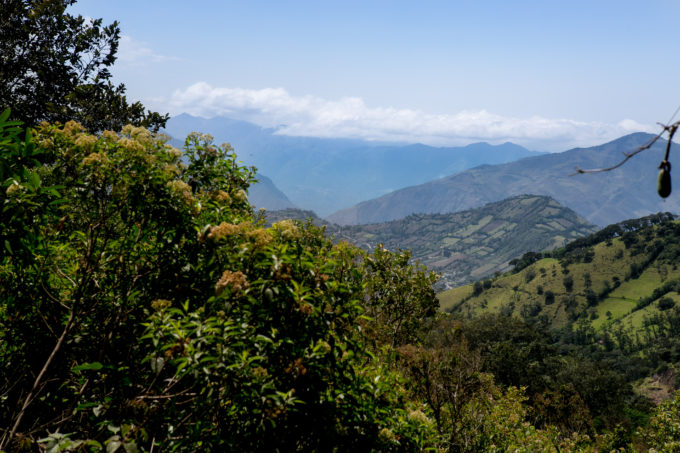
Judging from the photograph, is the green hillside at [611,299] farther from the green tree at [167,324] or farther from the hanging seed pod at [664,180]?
the hanging seed pod at [664,180]

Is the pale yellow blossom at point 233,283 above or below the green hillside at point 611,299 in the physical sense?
above

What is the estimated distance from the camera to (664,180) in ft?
7.75

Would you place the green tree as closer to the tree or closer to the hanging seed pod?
the hanging seed pod

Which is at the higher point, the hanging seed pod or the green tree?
the hanging seed pod

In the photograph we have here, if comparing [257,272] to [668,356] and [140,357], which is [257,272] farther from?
[668,356]

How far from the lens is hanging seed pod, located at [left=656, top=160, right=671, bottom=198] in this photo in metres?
Result: 2.15

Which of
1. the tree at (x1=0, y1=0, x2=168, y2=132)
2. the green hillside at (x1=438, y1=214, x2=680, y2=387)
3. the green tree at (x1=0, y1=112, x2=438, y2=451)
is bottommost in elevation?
the green hillside at (x1=438, y1=214, x2=680, y2=387)

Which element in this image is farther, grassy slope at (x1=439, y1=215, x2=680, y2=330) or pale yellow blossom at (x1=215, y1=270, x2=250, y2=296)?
grassy slope at (x1=439, y1=215, x2=680, y2=330)

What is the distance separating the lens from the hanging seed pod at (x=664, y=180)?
2147 millimetres

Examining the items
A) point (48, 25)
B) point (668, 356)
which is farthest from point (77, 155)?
point (668, 356)

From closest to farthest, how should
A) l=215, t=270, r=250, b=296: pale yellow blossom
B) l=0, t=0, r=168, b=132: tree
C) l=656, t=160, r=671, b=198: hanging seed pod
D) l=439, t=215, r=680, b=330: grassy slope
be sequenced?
l=656, t=160, r=671, b=198: hanging seed pod
l=215, t=270, r=250, b=296: pale yellow blossom
l=0, t=0, r=168, b=132: tree
l=439, t=215, r=680, b=330: grassy slope

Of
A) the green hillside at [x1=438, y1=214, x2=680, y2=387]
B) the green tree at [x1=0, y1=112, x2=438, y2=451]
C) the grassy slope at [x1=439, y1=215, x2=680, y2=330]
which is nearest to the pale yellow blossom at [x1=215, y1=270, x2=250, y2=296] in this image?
the green tree at [x1=0, y1=112, x2=438, y2=451]

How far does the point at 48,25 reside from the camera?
20797mm

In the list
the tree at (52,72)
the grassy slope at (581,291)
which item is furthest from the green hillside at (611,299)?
the tree at (52,72)
